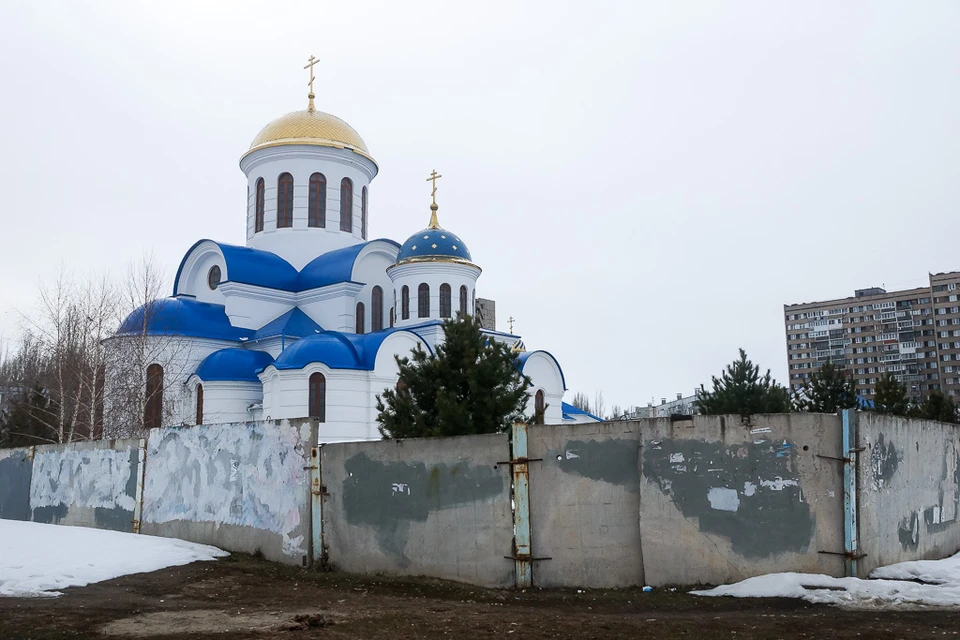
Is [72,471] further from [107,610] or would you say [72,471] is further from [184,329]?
[184,329]

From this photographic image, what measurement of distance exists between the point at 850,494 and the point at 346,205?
2586cm

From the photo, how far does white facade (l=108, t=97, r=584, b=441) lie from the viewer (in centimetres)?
2389

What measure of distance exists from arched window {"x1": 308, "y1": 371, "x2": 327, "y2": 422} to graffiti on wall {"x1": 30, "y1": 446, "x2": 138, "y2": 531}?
1010cm

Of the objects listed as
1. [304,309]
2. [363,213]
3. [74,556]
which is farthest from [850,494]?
[363,213]

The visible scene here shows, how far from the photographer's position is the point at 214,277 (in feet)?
94.9

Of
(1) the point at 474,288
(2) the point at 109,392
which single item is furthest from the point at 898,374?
(2) the point at 109,392

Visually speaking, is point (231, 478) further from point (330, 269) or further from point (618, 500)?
point (330, 269)

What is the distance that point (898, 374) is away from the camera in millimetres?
72875

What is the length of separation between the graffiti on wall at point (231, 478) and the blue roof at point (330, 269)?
16.6 metres

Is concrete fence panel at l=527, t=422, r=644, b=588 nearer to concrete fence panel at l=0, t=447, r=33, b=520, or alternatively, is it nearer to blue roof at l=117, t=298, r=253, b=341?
concrete fence panel at l=0, t=447, r=33, b=520

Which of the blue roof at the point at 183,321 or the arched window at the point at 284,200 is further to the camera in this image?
the arched window at the point at 284,200

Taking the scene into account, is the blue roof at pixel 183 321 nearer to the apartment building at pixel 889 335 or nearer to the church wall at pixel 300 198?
the church wall at pixel 300 198

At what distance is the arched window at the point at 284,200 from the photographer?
99.9 feet

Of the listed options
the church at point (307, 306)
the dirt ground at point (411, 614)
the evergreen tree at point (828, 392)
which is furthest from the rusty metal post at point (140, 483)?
the evergreen tree at point (828, 392)
